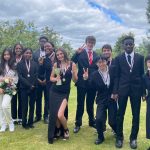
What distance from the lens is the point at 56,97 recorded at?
8.79 m

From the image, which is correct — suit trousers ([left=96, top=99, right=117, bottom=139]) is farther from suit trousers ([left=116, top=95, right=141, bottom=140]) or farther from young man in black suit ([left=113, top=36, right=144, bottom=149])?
young man in black suit ([left=113, top=36, right=144, bottom=149])

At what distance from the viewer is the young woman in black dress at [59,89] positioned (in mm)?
8711

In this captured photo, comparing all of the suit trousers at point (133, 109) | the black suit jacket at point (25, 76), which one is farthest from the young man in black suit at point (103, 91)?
the black suit jacket at point (25, 76)

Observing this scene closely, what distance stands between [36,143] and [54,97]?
1.27 m

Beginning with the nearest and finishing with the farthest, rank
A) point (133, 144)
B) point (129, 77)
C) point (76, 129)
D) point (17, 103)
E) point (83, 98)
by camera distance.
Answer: point (129, 77) < point (133, 144) < point (83, 98) < point (76, 129) < point (17, 103)

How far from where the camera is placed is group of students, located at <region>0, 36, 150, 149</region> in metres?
8.02

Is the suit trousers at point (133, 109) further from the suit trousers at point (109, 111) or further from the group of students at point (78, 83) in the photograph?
the suit trousers at point (109, 111)

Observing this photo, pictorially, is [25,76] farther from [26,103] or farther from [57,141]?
[57,141]

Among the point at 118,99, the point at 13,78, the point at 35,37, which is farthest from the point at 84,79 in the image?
the point at 35,37

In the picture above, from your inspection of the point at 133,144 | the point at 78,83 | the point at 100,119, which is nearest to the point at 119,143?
the point at 133,144

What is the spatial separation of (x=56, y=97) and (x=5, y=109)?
69.1 inches

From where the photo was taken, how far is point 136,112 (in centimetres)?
814

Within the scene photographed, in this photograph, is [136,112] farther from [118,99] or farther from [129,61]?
[129,61]

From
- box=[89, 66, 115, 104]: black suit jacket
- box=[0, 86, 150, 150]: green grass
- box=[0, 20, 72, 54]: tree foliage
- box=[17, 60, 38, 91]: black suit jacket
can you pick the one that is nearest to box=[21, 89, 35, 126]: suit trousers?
box=[17, 60, 38, 91]: black suit jacket
